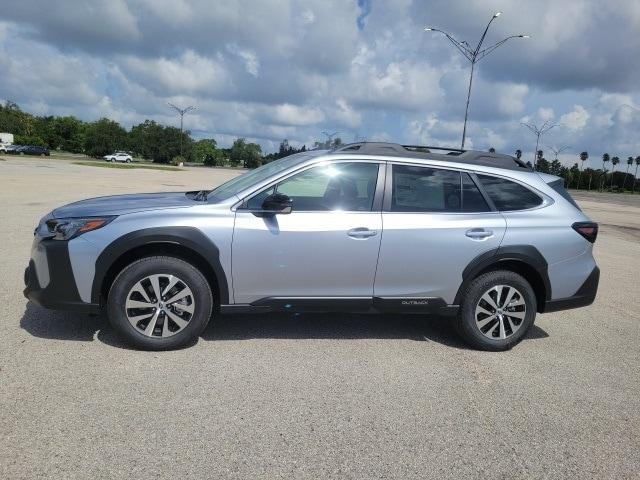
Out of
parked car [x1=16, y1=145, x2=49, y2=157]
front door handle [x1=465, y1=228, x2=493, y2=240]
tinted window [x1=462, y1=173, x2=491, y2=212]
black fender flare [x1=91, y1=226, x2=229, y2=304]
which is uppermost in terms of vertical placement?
parked car [x1=16, y1=145, x2=49, y2=157]

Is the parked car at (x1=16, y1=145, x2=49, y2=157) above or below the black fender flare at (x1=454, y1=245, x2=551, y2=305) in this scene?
above

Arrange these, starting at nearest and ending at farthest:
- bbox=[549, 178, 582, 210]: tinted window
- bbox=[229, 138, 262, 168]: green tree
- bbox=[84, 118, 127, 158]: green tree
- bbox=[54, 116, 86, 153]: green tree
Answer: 1. bbox=[549, 178, 582, 210]: tinted window
2. bbox=[84, 118, 127, 158]: green tree
3. bbox=[54, 116, 86, 153]: green tree
4. bbox=[229, 138, 262, 168]: green tree

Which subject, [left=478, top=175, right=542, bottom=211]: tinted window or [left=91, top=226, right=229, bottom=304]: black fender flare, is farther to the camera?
[left=478, top=175, right=542, bottom=211]: tinted window

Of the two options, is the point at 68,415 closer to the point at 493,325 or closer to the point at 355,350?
the point at 355,350

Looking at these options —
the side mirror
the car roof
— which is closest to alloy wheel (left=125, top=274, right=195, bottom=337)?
the side mirror

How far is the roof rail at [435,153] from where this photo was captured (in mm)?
4727

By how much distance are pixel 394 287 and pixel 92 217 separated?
100 inches

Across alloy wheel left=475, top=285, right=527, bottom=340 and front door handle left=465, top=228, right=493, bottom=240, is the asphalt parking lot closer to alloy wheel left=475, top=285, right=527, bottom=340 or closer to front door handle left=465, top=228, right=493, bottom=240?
alloy wheel left=475, top=285, right=527, bottom=340

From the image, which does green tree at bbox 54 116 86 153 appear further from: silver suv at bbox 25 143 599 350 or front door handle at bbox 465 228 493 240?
front door handle at bbox 465 228 493 240

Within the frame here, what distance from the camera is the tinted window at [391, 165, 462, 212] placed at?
4.55 m

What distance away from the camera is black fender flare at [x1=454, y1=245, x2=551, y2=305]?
4531mm

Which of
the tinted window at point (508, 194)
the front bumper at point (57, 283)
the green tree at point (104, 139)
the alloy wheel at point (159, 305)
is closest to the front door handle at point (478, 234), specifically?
the tinted window at point (508, 194)

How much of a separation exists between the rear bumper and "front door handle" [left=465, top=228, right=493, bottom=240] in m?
0.88

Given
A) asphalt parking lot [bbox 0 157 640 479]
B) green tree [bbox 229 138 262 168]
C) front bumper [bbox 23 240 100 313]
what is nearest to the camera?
asphalt parking lot [bbox 0 157 640 479]
